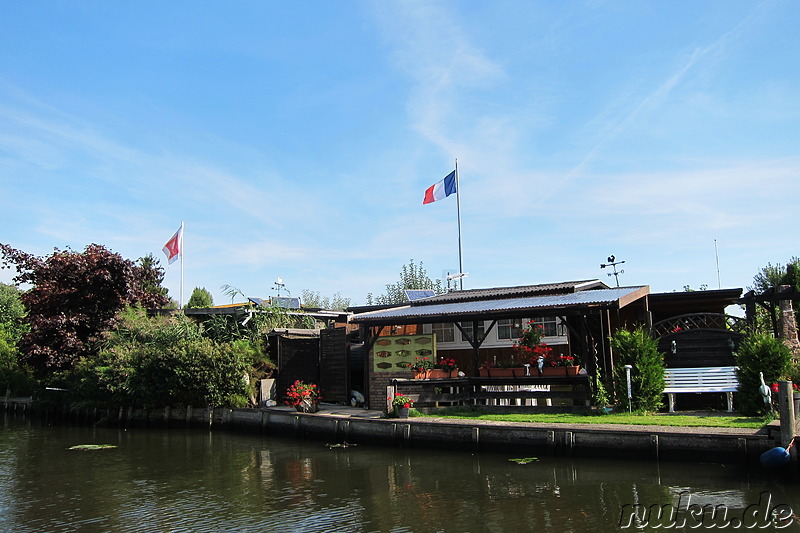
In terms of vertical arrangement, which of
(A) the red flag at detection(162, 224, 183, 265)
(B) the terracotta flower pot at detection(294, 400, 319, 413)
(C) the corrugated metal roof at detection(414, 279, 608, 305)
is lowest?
(B) the terracotta flower pot at detection(294, 400, 319, 413)

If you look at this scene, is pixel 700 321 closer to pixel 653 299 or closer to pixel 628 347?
pixel 653 299

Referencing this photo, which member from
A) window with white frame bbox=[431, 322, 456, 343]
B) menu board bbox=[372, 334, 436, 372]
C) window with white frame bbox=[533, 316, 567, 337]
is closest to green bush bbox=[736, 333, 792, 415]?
window with white frame bbox=[533, 316, 567, 337]

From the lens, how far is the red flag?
108 feet

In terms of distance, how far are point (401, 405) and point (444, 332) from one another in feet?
16.9

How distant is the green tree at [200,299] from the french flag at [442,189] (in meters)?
25.3

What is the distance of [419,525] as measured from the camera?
9773 millimetres

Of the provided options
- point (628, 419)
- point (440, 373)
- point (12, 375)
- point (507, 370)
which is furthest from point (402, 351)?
point (12, 375)

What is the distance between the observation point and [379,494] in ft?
38.9

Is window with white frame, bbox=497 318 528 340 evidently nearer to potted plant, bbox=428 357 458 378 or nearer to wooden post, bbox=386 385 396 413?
potted plant, bbox=428 357 458 378

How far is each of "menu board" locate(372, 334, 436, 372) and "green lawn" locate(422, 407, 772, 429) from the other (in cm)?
245

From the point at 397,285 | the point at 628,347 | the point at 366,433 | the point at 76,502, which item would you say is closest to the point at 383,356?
the point at 366,433

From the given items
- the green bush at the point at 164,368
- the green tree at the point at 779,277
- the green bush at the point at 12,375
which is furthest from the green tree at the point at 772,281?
the green bush at the point at 12,375

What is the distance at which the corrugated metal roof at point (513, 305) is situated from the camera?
16969 millimetres

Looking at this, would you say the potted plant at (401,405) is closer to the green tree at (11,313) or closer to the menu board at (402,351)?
the menu board at (402,351)
